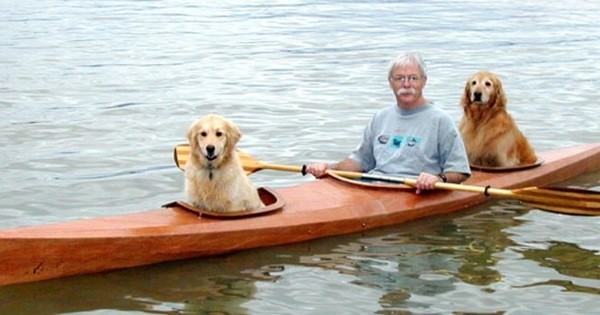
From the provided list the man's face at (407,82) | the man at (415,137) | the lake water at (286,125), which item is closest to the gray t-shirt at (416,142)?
the man at (415,137)

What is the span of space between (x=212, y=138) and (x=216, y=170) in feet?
1.15

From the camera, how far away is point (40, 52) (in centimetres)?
2277

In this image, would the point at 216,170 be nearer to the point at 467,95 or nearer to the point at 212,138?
the point at 212,138

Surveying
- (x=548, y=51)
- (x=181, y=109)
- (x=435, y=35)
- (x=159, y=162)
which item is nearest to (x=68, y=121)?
(x=181, y=109)

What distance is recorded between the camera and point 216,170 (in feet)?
26.8

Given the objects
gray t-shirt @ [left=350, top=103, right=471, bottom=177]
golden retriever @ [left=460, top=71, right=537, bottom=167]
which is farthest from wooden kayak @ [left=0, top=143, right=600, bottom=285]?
golden retriever @ [left=460, top=71, right=537, bottom=167]

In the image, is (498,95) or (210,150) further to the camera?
(498,95)

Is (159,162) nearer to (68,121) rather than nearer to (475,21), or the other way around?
(68,121)

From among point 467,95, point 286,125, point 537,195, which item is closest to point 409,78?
point 537,195

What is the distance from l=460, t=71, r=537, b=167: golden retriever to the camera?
1025 centimetres

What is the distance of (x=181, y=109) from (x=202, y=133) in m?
8.18

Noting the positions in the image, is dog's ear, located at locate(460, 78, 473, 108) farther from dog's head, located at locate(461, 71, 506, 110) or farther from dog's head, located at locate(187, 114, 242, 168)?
dog's head, located at locate(187, 114, 242, 168)

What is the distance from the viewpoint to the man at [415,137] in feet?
29.0

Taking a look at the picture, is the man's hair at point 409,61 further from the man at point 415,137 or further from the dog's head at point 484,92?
the dog's head at point 484,92
